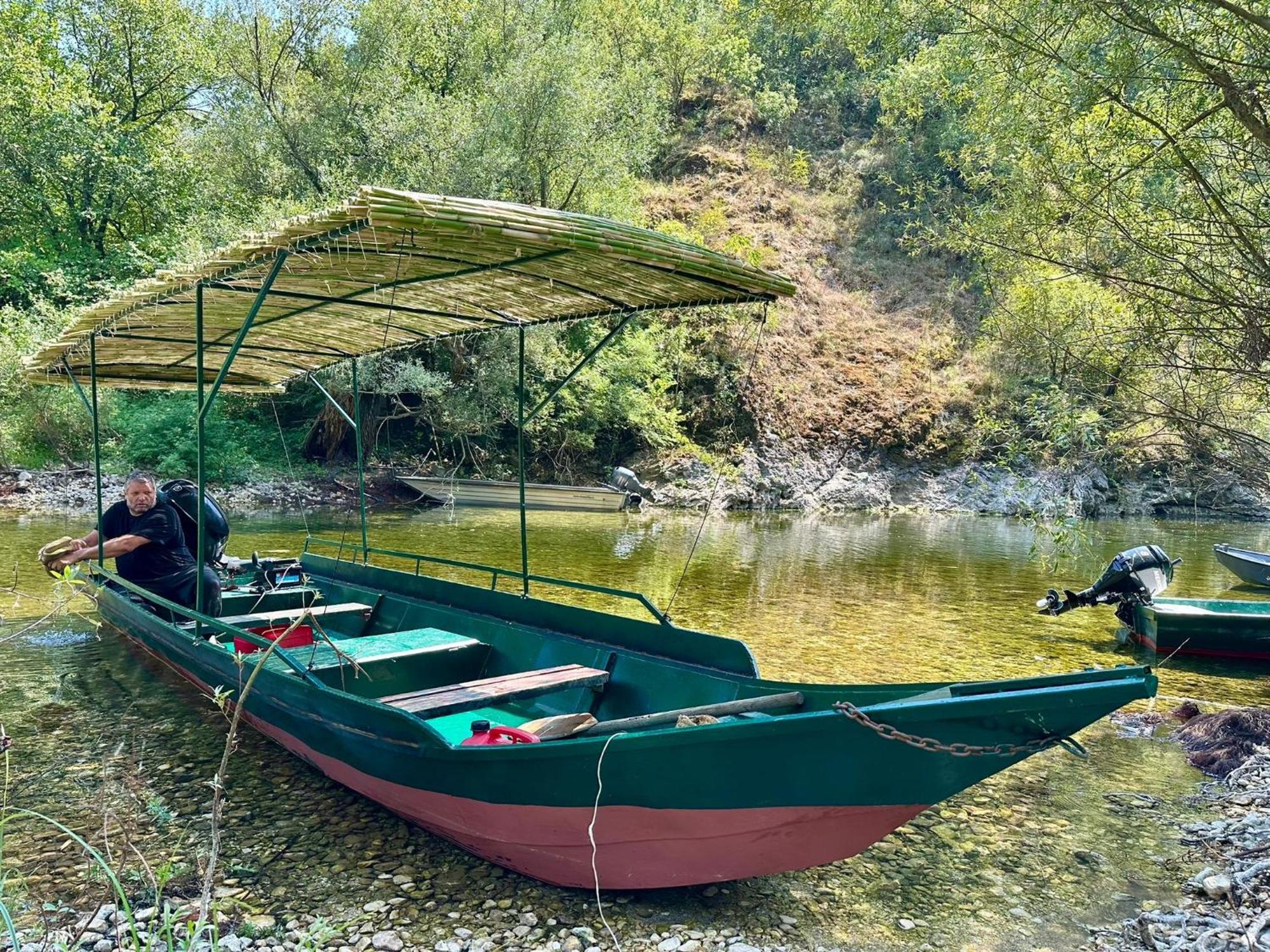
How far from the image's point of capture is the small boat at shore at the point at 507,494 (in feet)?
74.4

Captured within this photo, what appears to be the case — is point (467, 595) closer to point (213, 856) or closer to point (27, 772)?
point (27, 772)

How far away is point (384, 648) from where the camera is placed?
612 cm

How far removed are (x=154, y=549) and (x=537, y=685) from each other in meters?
4.33

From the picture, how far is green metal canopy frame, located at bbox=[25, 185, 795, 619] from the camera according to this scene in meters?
4.25

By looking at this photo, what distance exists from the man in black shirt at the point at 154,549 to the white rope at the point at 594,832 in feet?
16.2

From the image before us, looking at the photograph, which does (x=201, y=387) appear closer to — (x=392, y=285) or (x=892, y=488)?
(x=392, y=285)

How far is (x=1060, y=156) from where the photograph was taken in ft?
22.0

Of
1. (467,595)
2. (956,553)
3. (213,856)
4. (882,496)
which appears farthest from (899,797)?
(882,496)

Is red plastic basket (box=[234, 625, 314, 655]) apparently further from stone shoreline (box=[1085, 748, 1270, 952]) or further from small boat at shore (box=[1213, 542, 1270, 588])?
small boat at shore (box=[1213, 542, 1270, 588])

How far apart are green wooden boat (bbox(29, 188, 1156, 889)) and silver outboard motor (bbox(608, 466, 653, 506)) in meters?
15.2

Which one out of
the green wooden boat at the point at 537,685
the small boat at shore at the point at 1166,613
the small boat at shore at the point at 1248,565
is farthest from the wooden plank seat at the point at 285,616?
the small boat at shore at the point at 1248,565

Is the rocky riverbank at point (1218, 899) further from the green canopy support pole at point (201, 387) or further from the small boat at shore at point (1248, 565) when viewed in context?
the small boat at shore at point (1248, 565)

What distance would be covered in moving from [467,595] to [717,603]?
209 inches

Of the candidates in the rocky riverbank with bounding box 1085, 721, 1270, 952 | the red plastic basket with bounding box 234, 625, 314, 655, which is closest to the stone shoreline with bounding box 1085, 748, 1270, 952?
the rocky riverbank with bounding box 1085, 721, 1270, 952
